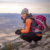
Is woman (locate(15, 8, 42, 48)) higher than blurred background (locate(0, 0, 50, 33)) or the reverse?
the reverse

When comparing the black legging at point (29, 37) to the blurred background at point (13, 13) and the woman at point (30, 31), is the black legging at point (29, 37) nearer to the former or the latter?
the woman at point (30, 31)

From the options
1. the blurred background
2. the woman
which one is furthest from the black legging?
the blurred background

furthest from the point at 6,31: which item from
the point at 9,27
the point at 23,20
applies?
the point at 23,20

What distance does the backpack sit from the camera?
180 cm

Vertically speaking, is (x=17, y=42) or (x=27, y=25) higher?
(x=27, y=25)

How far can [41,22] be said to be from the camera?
1.81 m

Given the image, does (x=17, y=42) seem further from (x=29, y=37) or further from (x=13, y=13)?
(x=13, y=13)

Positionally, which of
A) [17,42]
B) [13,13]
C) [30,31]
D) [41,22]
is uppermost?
[13,13]

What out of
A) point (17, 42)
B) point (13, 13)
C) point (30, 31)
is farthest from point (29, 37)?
point (13, 13)

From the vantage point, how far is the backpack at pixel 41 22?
1.80 meters

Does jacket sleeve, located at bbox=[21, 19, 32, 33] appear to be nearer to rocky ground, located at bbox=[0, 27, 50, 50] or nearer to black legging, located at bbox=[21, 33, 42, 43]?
black legging, located at bbox=[21, 33, 42, 43]

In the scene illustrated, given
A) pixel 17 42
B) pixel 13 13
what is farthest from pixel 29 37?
pixel 13 13

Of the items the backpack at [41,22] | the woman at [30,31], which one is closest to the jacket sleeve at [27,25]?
the woman at [30,31]

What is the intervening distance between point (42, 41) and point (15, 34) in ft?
1.43
